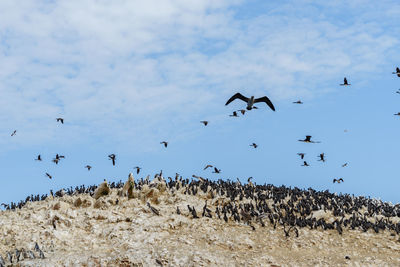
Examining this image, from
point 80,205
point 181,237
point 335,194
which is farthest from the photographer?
point 335,194

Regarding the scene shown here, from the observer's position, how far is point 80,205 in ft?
71.8

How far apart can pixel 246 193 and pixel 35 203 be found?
12.3 meters

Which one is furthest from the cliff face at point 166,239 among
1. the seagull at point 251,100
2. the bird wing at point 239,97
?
the bird wing at point 239,97

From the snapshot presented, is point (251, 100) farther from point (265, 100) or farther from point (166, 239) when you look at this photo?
point (166, 239)

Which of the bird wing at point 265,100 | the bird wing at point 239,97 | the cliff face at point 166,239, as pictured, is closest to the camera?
the cliff face at point 166,239

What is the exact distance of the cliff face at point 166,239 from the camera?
16984 mm

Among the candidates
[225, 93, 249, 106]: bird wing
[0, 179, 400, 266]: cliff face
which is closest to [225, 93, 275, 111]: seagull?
[225, 93, 249, 106]: bird wing

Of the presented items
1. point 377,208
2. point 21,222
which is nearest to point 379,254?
point 377,208

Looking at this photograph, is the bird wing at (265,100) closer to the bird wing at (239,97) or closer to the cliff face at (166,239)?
the bird wing at (239,97)

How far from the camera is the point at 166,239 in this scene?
1831 centimetres

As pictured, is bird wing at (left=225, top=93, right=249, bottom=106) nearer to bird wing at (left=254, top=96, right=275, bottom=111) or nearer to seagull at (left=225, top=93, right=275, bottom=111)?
seagull at (left=225, top=93, right=275, bottom=111)

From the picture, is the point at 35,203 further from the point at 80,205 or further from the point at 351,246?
the point at 351,246

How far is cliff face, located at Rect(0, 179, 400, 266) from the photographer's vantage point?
16984mm

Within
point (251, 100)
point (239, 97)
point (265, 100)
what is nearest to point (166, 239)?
point (239, 97)
